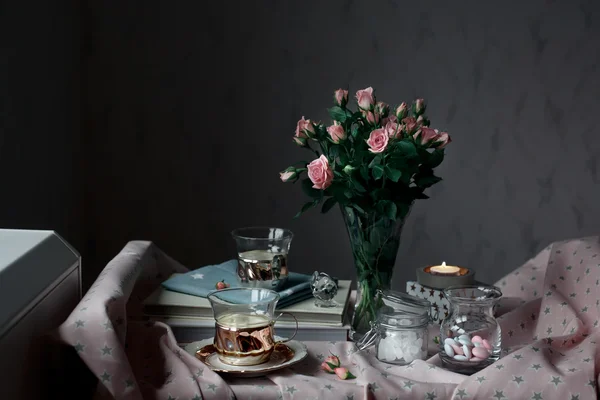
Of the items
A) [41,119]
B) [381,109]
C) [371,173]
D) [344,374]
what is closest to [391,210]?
[371,173]

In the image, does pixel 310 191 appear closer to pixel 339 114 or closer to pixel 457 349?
pixel 339 114

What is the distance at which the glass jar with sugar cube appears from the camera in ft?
3.84

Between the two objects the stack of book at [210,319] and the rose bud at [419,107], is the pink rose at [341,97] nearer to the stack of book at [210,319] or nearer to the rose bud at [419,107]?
the rose bud at [419,107]

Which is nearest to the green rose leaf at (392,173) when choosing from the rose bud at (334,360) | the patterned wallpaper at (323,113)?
the rose bud at (334,360)

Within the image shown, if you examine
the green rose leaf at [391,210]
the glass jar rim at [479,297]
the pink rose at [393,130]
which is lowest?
the glass jar rim at [479,297]

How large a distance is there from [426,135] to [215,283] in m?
0.51

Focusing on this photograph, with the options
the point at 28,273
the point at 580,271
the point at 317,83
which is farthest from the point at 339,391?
the point at 317,83

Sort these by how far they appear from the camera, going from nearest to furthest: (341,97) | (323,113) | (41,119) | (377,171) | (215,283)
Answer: (377,171) < (341,97) < (215,283) < (41,119) < (323,113)

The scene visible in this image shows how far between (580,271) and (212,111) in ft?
6.54

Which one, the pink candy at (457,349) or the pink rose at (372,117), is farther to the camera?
the pink rose at (372,117)

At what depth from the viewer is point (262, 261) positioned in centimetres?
138

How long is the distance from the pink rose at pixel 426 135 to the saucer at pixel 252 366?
15.9 inches

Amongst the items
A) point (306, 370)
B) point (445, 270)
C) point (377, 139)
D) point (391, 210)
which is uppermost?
point (377, 139)

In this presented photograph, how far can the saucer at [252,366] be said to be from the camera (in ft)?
3.60
